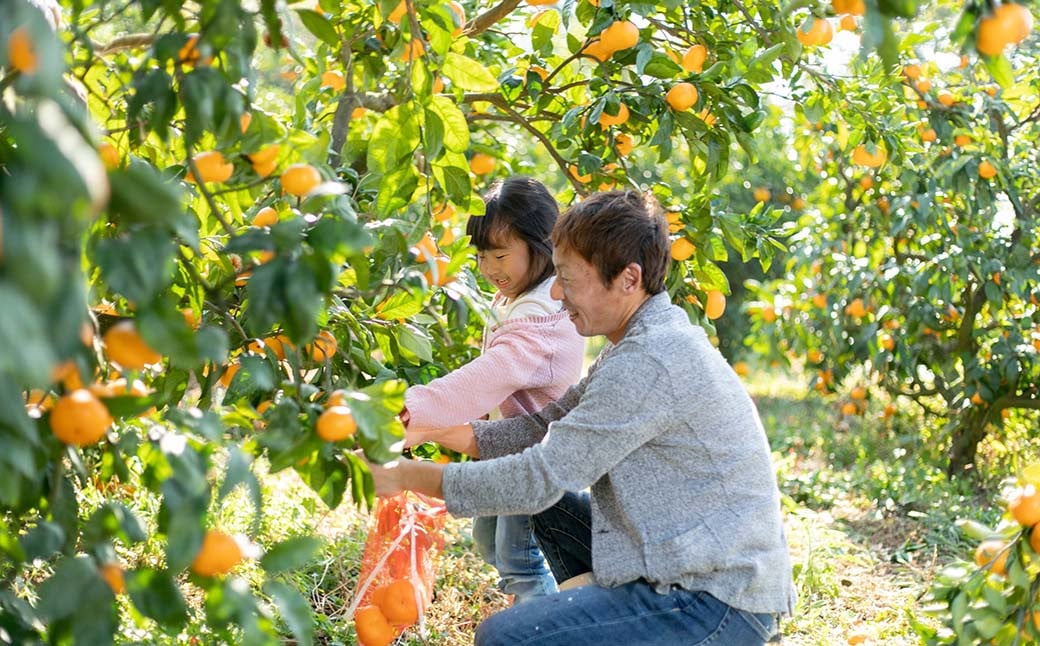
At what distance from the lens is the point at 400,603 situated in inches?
77.4

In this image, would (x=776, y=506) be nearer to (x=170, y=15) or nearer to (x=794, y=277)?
(x=170, y=15)

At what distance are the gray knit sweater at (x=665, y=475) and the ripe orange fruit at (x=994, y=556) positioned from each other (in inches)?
14.1

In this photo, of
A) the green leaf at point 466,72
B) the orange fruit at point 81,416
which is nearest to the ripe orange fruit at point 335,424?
the orange fruit at point 81,416

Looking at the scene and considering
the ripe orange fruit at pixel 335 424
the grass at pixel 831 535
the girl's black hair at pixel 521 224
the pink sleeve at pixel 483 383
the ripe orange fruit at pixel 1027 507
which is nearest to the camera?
the ripe orange fruit at pixel 335 424

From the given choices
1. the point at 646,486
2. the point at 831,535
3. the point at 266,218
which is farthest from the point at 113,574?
the point at 831,535

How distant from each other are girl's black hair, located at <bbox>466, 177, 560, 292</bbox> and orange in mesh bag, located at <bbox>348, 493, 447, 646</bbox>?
54cm

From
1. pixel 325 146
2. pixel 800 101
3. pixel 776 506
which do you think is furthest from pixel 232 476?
pixel 800 101

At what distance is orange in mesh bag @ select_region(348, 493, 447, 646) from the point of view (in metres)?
1.95

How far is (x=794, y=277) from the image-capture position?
201 inches

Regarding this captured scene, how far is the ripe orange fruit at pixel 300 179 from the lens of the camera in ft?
4.37

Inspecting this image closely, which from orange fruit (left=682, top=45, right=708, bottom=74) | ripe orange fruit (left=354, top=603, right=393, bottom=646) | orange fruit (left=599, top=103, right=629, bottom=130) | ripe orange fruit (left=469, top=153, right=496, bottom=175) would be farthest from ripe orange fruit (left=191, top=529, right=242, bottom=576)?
ripe orange fruit (left=469, top=153, right=496, bottom=175)

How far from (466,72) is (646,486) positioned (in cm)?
77

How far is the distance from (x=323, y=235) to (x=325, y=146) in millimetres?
256

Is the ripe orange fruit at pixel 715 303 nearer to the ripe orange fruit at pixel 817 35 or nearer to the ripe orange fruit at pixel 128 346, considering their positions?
the ripe orange fruit at pixel 817 35
